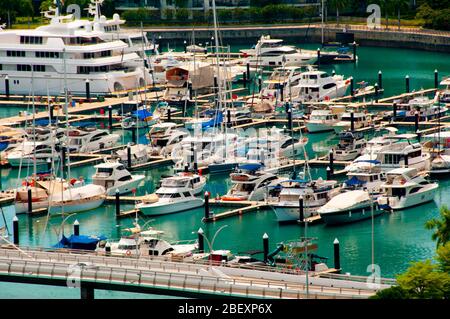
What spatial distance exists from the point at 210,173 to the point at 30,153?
9.14m

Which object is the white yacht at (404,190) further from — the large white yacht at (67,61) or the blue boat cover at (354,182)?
the large white yacht at (67,61)

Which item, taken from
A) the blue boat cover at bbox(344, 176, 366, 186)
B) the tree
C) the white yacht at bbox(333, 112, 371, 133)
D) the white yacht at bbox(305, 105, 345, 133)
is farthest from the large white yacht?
the tree

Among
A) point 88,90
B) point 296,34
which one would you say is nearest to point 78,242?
point 88,90

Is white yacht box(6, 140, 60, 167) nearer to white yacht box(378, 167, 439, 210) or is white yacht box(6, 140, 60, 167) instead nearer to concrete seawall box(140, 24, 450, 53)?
white yacht box(378, 167, 439, 210)

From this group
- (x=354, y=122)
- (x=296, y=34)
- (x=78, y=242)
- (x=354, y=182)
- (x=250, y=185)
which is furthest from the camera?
(x=296, y=34)

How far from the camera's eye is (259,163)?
3216 inches

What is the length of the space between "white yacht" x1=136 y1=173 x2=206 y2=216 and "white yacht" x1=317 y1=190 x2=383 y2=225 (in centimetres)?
651

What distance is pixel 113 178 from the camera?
80.1 metres

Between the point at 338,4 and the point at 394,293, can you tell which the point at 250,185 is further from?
the point at 338,4

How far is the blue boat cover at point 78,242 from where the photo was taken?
67.4 meters

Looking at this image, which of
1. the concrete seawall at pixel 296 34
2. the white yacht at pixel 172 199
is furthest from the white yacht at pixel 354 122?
the concrete seawall at pixel 296 34

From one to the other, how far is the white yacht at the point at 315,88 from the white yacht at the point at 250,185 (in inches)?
1006

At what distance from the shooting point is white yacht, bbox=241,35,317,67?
401 feet
